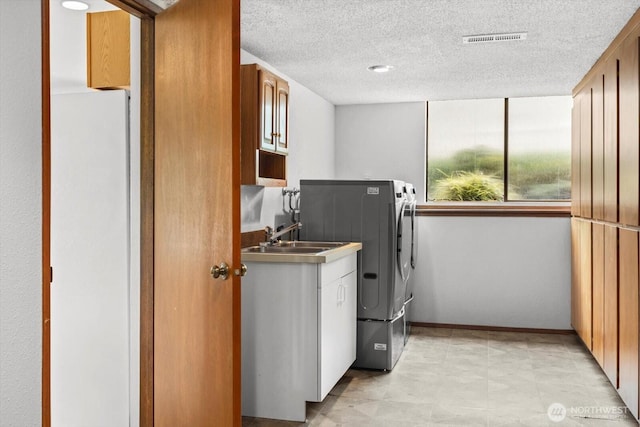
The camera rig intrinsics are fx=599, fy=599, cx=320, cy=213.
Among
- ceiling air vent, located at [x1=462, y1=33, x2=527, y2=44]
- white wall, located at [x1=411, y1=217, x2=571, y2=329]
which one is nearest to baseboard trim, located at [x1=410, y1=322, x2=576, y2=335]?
white wall, located at [x1=411, y1=217, x2=571, y2=329]

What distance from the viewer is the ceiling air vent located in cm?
354

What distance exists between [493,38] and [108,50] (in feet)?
7.20

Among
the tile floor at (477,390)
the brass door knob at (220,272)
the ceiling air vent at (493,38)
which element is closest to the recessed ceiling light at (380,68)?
the ceiling air vent at (493,38)

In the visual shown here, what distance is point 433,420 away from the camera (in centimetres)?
329

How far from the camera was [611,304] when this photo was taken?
3.67 metres

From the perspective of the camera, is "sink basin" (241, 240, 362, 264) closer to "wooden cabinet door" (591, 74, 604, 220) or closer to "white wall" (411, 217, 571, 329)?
"wooden cabinet door" (591, 74, 604, 220)

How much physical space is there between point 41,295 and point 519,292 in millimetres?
4583

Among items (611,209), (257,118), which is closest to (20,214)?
(257,118)

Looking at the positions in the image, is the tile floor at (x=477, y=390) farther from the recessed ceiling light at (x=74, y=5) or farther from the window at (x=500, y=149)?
the recessed ceiling light at (x=74, y=5)

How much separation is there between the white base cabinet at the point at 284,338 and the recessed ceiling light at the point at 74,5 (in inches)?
61.7

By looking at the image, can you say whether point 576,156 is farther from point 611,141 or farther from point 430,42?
point 430,42

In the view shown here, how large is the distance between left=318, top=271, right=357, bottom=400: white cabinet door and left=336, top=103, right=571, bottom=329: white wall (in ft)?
5.92

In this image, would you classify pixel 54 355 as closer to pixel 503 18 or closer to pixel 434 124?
pixel 503 18

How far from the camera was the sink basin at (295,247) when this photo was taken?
151 inches
